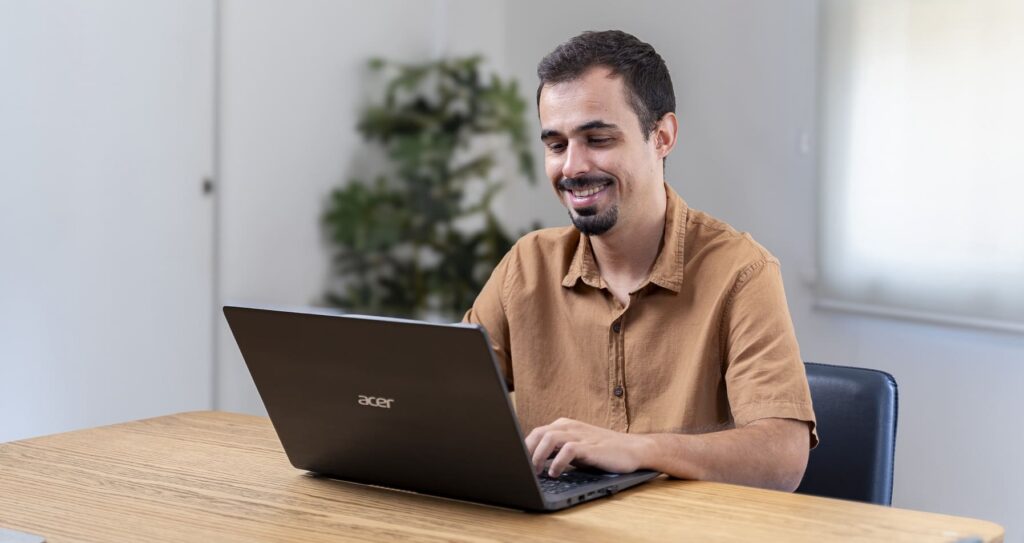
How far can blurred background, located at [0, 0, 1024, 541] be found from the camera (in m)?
3.21

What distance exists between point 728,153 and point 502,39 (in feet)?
3.68

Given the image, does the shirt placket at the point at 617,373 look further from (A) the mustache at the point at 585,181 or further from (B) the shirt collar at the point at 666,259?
(A) the mustache at the point at 585,181

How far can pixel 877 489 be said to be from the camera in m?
1.65

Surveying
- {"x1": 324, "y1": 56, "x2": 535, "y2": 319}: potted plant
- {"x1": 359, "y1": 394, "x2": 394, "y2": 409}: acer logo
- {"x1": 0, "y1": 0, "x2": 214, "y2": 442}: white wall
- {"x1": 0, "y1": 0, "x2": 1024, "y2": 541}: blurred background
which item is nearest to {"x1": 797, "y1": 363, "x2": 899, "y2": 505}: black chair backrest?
{"x1": 359, "y1": 394, "x2": 394, "y2": 409}: acer logo

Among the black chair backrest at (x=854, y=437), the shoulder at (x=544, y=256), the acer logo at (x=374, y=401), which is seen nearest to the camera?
the acer logo at (x=374, y=401)

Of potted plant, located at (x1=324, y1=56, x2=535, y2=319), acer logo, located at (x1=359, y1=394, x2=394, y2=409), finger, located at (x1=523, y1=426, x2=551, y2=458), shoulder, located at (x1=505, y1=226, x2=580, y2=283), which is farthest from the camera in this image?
potted plant, located at (x1=324, y1=56, x2=535, y2=319)

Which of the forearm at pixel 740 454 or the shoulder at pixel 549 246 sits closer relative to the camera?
the forearm at pixel 740 454

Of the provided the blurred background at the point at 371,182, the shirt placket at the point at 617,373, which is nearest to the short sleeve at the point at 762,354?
the shirt placket at the point at 617,373

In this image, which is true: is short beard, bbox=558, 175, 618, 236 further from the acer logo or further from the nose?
the acer logo

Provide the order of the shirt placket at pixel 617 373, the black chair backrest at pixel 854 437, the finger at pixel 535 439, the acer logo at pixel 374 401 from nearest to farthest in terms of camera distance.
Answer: the acer logo at pixel 374 401 → the finger at pixel 535 439 → the black chair backrest at pixel 854 437 → the shirt placket at pixel 617 373

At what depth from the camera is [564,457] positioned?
1.36 m

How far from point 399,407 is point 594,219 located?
24.2 inches

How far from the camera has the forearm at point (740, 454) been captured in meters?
1.44

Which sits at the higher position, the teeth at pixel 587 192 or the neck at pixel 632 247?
the teeth at pixel 587 192
